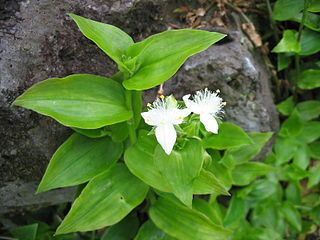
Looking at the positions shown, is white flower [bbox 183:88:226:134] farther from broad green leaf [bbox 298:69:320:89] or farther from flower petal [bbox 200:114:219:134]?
broad green leaf [bbox 298:69:320:89]

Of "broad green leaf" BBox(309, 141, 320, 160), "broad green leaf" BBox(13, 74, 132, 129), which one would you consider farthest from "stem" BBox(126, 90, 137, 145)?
"broad green leaf" BBox(309, 141, 320, 160)

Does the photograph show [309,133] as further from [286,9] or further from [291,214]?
[286,9]

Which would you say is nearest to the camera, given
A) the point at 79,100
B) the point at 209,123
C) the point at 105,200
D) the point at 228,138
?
the point at 209,123

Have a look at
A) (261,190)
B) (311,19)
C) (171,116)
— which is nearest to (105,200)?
(171,116)

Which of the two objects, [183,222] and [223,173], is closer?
[183,222]

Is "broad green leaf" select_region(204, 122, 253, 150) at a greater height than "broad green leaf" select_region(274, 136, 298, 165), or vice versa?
"broad green leaf" select_region(204, 122, 253, 150)

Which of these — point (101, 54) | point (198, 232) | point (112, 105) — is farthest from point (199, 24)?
point (198, 232)
